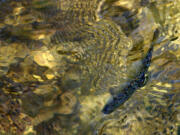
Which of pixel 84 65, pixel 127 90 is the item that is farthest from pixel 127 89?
pixel 84 65

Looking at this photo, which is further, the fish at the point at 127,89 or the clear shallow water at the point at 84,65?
the fish at the point at 127,89

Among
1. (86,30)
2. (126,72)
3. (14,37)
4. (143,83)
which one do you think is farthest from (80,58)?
(14,37)

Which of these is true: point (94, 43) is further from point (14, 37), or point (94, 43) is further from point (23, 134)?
point (23, 134)

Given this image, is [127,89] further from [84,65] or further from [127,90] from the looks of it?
[84,65]

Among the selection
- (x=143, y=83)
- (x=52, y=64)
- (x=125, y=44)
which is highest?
(x=125, y=44)

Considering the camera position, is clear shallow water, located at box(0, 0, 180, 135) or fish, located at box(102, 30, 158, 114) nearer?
clear shallow water, located at box(0, 0, 180, 135)
